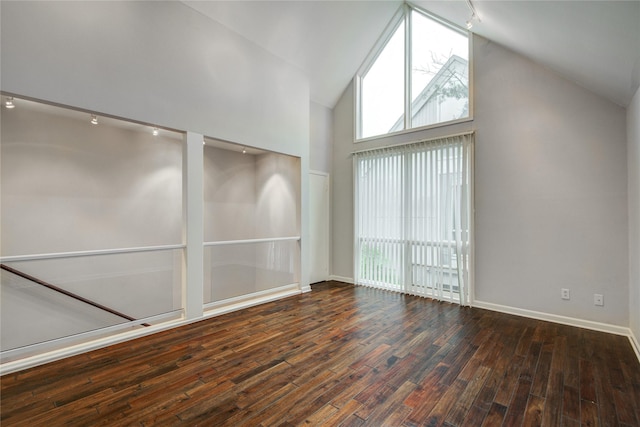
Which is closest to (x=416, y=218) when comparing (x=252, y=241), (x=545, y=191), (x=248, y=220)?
(x=545, y=191)

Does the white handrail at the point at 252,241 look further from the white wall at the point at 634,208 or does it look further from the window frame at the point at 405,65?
Answer: the white wall at the point at 634,208

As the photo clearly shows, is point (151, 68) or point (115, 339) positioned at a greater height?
point (151, 68)

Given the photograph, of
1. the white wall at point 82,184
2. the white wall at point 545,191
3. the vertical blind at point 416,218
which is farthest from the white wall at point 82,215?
the white wall at point 545,191

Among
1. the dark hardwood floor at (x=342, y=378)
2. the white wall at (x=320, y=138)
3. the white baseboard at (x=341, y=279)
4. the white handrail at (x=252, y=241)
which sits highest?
the white wall at (x=320, y=138)

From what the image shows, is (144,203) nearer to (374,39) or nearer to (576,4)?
(374,39)

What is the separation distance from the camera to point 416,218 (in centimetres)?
455

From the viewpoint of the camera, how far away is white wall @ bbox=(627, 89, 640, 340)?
265cm

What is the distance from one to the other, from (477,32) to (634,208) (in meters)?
2.88

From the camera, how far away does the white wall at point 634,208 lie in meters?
2.65

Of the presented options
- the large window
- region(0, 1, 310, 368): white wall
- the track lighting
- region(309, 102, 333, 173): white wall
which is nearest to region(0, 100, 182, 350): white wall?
region(0, 1, 310, 368): white wall

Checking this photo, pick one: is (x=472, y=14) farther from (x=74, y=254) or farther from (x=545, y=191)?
(x=74, y=254)

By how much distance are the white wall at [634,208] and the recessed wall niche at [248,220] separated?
396cm

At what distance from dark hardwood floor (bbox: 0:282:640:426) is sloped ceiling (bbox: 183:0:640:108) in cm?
255

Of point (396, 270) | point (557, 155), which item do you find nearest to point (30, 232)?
point (396, 270)
